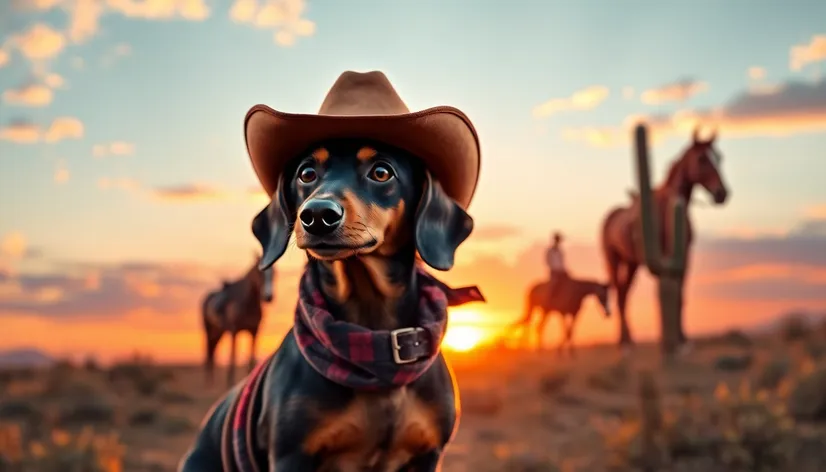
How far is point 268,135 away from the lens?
3.75 meters

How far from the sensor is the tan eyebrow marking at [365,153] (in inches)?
137

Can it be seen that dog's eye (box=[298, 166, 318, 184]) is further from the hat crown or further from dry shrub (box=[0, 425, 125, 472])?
dry shrub (box=[0, 425, 125, 472])

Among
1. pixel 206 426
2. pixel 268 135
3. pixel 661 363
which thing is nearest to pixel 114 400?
pixel 661 363

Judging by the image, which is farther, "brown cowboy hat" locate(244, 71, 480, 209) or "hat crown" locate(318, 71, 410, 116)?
"hat crown" locate(318, 71, 410, 116)

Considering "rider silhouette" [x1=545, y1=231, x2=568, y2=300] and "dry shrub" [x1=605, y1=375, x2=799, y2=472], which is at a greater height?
"rider silhouette" [x1=545, y1=231, x2=568, y2=300]

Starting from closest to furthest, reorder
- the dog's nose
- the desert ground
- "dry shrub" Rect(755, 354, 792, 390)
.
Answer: the dog's nose, the desert ground, "dry shrub" Rect(755, 354, 792, 390)

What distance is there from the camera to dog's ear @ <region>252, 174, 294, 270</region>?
11.7ft

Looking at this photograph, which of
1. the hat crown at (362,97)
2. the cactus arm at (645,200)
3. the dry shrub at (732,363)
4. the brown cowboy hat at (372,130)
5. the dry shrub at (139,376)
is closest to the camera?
the brown cowboy hat at (372,130)

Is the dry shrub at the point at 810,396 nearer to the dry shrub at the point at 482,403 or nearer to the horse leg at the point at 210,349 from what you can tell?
the dry shrub at the point at 482,403

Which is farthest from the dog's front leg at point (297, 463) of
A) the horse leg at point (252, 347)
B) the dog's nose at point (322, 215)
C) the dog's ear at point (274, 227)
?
the horse leg at point (252, 347)

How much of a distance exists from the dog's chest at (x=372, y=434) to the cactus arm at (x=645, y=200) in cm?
641

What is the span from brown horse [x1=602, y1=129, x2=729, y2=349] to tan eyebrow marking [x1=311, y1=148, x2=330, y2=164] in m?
7.90

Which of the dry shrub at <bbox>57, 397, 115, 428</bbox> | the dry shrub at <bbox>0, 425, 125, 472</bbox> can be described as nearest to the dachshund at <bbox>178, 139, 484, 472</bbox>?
the dry shrub at <bbox>0, 425, 125, 472</bbox>

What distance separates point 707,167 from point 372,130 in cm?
944
